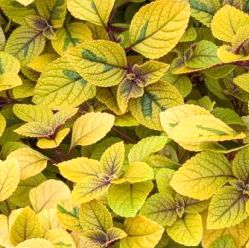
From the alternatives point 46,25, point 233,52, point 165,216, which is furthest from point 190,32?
point 165,216

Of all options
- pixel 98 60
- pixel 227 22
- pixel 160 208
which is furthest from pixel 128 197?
pixel 227 22

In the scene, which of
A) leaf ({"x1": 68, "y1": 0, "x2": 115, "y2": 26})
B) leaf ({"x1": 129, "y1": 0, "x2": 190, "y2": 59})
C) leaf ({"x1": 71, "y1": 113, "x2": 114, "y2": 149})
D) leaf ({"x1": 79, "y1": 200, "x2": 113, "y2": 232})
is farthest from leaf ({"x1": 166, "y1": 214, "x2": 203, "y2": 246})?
leaf ({"x1": 68, "y1": 0, "x2": 115, "y2": 26})

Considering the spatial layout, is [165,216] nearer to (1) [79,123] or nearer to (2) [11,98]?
(1) [79,123]

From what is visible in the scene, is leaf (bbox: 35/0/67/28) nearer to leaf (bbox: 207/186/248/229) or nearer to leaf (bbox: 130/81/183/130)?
leaf (bbox: 130/81/183/130)

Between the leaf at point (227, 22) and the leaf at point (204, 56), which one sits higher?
the leaf at point (227, 22)

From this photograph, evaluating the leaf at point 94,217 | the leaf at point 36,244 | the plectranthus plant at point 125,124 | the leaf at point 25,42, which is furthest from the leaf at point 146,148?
the leaf at point 25,42

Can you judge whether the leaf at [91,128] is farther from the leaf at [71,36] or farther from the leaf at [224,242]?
the leaf at [224,242]
